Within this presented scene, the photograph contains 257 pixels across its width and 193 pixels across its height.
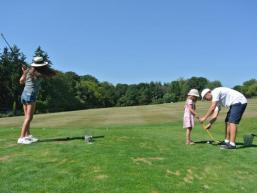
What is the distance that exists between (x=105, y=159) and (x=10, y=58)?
109 meters

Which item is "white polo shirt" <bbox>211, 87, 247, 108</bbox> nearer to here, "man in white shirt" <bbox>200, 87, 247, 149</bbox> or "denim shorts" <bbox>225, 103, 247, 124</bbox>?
"man in white shirt" <bbox>200, 87, 247, 149</bbox>

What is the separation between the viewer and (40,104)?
114m

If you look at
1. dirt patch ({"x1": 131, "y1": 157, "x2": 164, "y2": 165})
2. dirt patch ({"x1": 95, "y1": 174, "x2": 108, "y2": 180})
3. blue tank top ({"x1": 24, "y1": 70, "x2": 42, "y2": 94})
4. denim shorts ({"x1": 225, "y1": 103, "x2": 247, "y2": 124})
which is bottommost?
dirt patch ({"x1": 95, "y1": 174, "x2": 108, "y2": 180})

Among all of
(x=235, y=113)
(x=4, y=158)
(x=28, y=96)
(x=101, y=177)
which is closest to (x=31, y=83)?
(x=28, y=96)

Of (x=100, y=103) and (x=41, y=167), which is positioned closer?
(x=41, y=167)

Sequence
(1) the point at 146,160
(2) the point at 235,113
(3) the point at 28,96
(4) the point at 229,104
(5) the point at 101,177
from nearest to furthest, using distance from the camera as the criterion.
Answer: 1. (5) the point at 101,177
2. (1) the point at 146,160
3. (3) the point at 28,96
4. (2) the point at 235,113
5. (4) the point at 229,104

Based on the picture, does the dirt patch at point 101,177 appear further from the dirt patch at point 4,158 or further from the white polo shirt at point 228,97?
the white polo shirt at point 228,97

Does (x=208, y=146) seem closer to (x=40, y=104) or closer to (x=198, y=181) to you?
(x=198, y=181)

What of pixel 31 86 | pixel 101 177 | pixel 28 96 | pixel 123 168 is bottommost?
pixel 101 177

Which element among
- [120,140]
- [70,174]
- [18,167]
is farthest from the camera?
[120,140]

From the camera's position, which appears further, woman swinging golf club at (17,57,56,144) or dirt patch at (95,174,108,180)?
woman swinging golf club at (17,57,56,144)

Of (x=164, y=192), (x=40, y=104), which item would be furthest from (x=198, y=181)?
(x=40, y=104)

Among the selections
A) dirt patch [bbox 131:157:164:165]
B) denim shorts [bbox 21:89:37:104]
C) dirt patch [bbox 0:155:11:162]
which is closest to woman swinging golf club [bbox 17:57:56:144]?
denim shorts [bbox 21:89:37:104]

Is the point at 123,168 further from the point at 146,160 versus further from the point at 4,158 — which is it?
the point at 4,158
